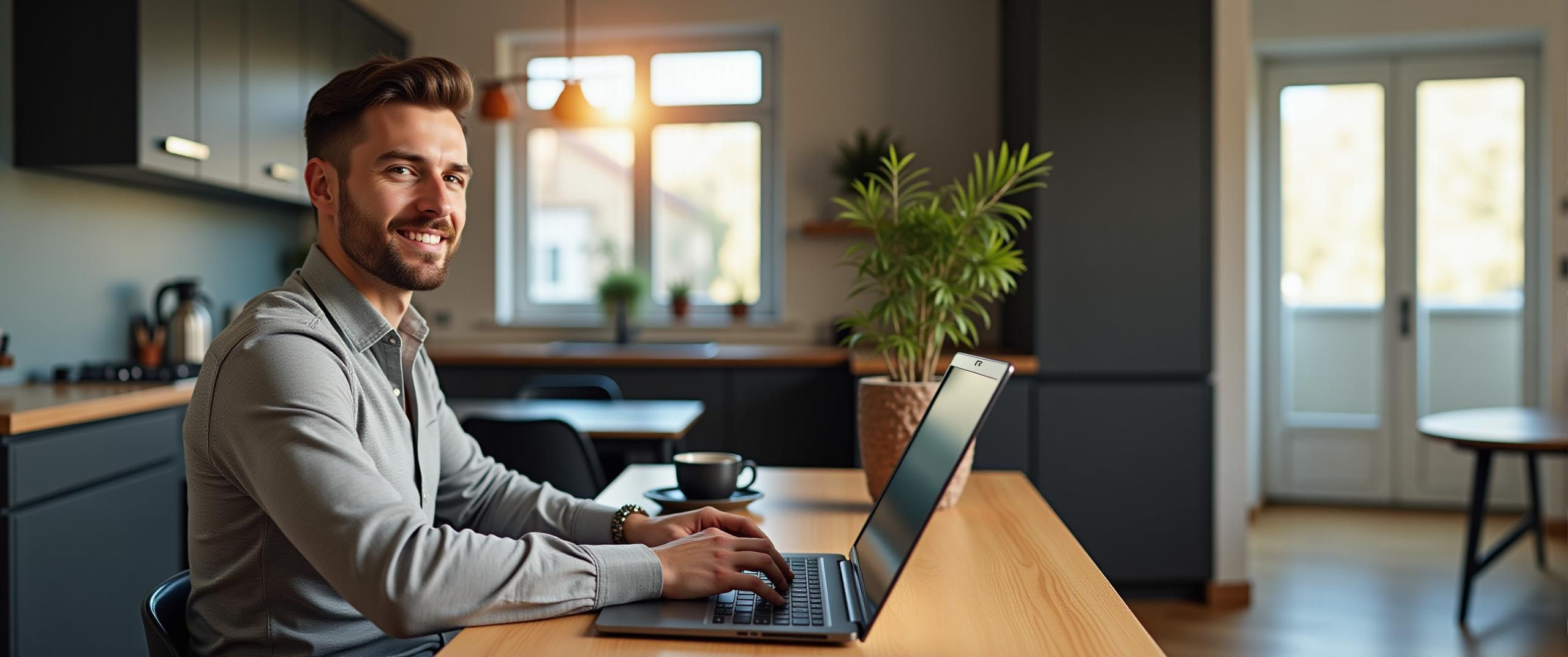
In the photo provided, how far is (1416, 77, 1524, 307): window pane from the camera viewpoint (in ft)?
15.2

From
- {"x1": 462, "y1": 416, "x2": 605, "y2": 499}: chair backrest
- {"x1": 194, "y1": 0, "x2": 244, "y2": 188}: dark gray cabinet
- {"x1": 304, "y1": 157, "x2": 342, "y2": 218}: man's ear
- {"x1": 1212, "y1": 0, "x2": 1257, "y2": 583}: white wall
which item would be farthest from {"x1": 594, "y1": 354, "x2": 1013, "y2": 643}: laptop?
{"x1": 194, "y1": 0, "x2": 244, "y2": 188}: dark gray cabinet

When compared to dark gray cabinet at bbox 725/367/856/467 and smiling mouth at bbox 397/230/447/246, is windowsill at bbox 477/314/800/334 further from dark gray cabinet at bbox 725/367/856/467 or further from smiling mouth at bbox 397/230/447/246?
smiling mouth at bbox 397/230/447/246

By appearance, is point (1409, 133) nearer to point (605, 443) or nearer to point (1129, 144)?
point (1129, 144)

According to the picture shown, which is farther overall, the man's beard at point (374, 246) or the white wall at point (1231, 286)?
the white wall at point (1231, 286)

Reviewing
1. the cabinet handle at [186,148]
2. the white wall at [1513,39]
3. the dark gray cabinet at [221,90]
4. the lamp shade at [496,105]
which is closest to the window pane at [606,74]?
the lamp shade at [496,105]

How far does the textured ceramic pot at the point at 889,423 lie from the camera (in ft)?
5.23

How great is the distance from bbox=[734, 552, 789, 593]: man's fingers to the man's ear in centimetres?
66

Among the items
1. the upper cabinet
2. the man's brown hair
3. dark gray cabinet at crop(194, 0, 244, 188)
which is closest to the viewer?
the man's brown hair

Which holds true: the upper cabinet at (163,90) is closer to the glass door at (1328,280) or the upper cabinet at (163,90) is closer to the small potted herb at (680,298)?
the small potted herb at (680,298)

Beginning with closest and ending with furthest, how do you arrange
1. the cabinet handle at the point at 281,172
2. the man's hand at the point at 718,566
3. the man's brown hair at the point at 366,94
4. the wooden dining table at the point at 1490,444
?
the man's hand at the point at 718,566 < the man's brown hair at the point at 366,94 < the wooden dining table at the point at 1490,444 < the cabinet handle at the point at 281,172

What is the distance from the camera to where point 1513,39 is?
445 cm

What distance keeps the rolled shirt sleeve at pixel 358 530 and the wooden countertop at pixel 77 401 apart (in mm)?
1218

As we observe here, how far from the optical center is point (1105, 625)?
1.01 m

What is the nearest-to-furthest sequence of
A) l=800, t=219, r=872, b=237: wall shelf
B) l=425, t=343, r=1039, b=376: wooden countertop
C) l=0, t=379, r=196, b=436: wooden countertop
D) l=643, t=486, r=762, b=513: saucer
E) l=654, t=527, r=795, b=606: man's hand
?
l=654, t=527, r=795, b=606: man's hand < l=643, t=486, r=762, b=513: saucer < l=0, t=379, r=196, b=436: wooden countertop < l=425, t=343, r=1039, b=376: wooden countertop < l=800, t=219, r=872, b=237: wall shelf
